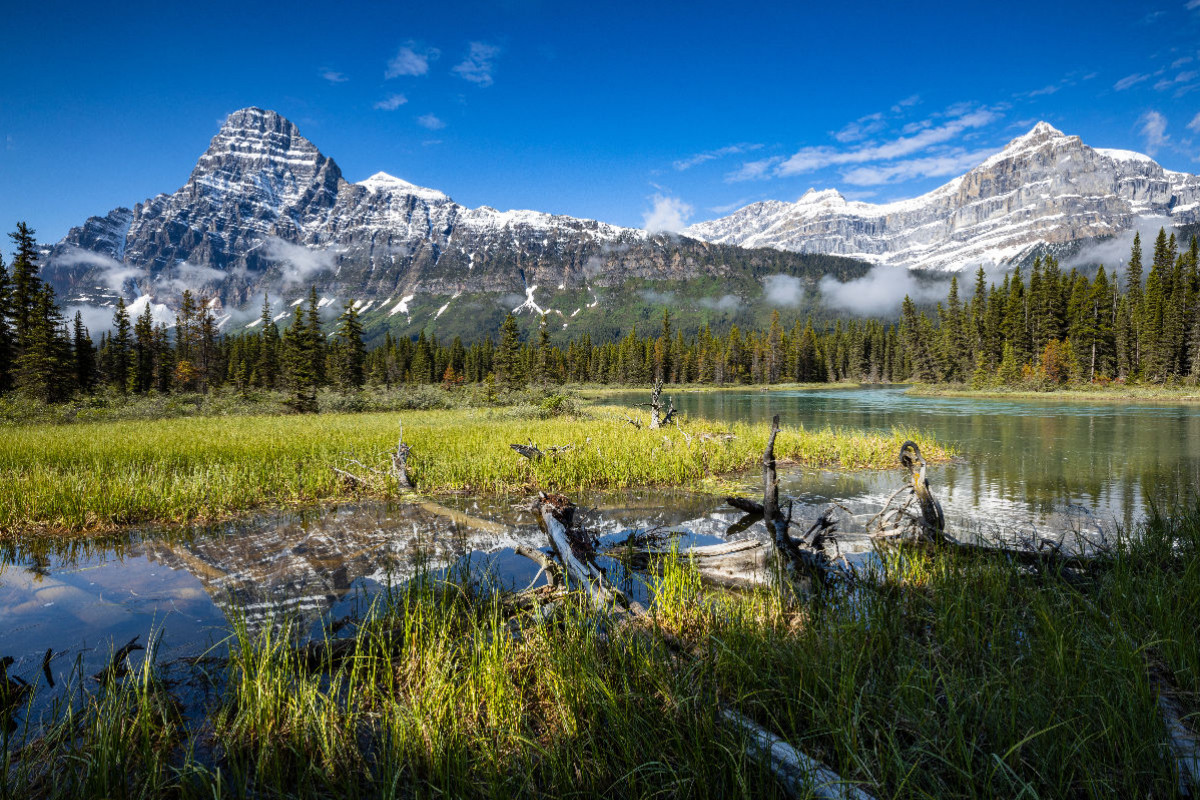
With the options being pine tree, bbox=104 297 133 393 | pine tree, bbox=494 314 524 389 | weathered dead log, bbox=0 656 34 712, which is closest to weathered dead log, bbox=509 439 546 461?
weathered dead log, bbox=0 656 34 712

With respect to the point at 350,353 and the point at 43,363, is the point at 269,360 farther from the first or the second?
the point at 43,363

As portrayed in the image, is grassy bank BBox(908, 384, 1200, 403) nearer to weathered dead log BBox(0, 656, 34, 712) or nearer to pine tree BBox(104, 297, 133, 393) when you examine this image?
weathered dead log BBox(0, 656, 34, 712)

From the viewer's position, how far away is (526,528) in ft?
32.4

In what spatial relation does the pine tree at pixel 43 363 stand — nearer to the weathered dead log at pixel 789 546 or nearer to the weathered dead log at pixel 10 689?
the weathered dead log at pixel 10 689

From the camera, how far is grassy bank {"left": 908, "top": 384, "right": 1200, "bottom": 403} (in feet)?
160

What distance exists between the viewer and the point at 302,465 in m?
14.0

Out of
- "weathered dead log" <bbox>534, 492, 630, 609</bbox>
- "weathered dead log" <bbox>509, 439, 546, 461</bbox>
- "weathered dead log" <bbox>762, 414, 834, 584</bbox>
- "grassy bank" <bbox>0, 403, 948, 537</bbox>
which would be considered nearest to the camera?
"weathered dead log" <bbox>534, 492, 630, 609</bbox>

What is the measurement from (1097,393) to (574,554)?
73583mm

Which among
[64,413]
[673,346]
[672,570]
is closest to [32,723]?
[672,570]

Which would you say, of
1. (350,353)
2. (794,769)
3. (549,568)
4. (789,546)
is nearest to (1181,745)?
(794,769)

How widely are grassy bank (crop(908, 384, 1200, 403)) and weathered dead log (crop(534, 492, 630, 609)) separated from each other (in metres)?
65.1

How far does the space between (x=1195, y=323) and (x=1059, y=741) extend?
82855mm

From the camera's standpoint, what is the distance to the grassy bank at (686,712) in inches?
104

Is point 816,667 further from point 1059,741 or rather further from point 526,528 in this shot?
point 526,528
